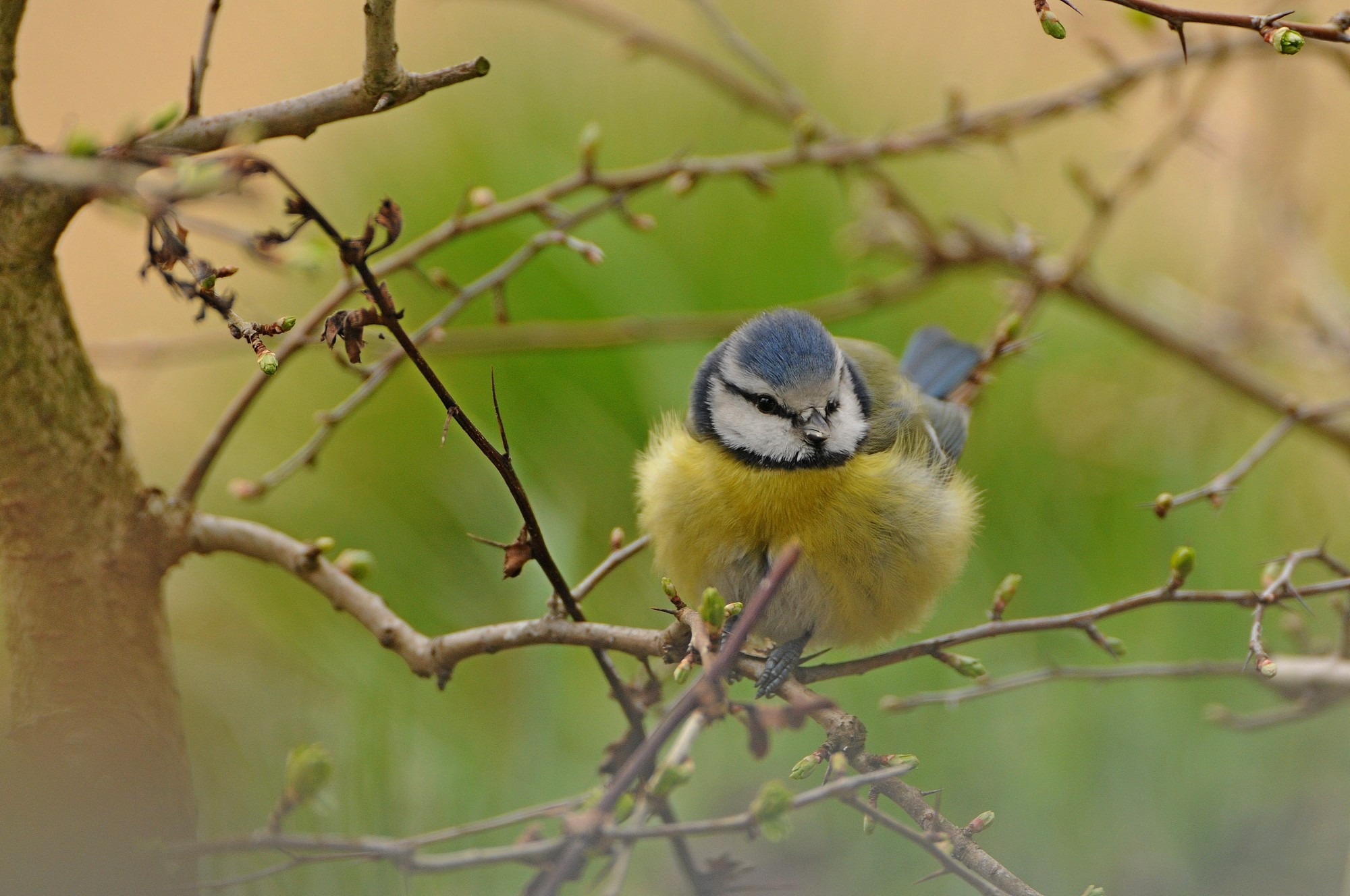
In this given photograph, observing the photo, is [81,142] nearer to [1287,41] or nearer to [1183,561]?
[1287,41]

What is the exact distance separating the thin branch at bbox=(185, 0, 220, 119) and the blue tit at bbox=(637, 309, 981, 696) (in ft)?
2.26

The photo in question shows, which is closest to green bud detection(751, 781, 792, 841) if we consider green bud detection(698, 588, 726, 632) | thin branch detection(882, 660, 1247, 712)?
green bud detection(698, 588, 726, 632)

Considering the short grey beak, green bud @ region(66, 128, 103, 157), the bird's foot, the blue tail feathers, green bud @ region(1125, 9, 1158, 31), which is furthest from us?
the blue tail feathers

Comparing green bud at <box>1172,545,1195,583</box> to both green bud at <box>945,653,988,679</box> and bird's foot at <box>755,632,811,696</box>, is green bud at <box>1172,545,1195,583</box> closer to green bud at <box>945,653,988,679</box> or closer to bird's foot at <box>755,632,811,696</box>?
green bud at <box>945,653,988,679</box>

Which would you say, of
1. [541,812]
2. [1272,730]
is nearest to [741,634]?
[541,812]

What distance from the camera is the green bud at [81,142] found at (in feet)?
2.19

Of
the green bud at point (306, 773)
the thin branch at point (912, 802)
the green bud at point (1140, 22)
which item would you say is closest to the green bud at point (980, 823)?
the thin branch at point (912, 802)

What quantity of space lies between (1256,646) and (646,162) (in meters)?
2.32

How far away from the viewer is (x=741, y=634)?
0.57 meters

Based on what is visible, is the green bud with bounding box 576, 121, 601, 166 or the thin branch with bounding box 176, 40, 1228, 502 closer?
the thin branch with bounding box 176, 40, 1228, 502

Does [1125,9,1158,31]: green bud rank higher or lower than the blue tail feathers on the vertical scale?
higher

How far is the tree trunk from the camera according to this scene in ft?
2.88

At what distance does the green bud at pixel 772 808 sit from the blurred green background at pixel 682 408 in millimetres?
379

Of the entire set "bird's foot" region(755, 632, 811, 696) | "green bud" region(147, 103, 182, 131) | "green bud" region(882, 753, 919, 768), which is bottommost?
"bird's foot" region(755, 632, 811, 696)
